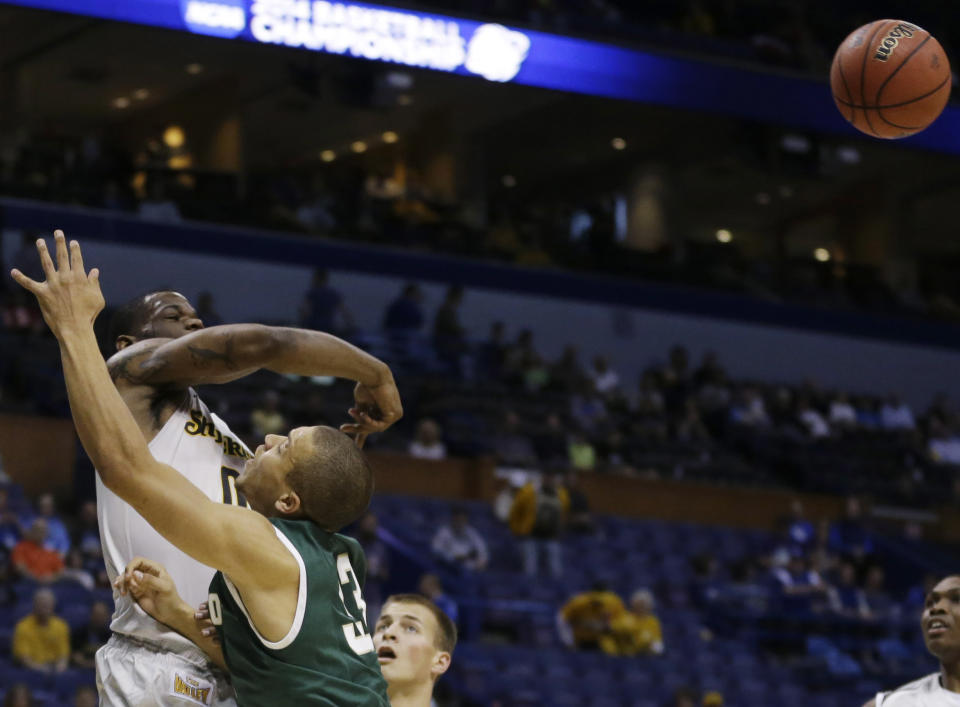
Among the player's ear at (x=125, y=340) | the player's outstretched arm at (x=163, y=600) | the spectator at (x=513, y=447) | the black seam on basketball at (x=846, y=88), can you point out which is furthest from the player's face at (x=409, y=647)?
the spectator at (x=513, y=447)

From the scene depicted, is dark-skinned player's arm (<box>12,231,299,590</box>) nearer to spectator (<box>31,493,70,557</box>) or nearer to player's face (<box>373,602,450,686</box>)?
player's face (<box>373,602,450,686</box>)

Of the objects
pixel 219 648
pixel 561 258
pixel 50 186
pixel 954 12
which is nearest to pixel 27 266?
pixel 50 186

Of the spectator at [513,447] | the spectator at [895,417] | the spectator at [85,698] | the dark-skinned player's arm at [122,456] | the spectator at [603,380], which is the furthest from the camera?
the spectator at [895,417]

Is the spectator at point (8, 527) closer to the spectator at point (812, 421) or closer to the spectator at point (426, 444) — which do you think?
the spectator at point (426, 444)

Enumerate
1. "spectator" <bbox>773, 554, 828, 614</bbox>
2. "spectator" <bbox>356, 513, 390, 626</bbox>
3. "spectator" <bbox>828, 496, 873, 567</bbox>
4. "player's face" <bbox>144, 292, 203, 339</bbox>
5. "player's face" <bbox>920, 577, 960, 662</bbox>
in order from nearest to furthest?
1. "player's face" <bbox>144, 292, 203, 339</bbox>
2. "player's face" <bbox>920, 577, 960, 662</bbox>
3. "spectator" <bbox>356, 513, 390, 626</bbox>
4. "spectator" <bbox>773, 554, 828, 614</bbox>
5. "spectator" <bbox>828, 496, 873, 567</bbox>

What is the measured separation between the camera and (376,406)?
3758 mm

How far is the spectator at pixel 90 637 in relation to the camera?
9914 mm

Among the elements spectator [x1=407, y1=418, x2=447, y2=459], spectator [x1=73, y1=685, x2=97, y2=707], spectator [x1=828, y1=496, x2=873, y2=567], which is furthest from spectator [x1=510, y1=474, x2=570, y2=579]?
spectator [x1=73, y1=685, x2=97, y2=707]

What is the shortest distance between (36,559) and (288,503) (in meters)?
8.23

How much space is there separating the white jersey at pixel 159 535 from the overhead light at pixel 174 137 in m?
17.7

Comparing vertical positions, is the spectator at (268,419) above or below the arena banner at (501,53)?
below

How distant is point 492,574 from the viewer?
13.0m

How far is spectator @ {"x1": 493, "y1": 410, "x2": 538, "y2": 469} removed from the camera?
616 inches

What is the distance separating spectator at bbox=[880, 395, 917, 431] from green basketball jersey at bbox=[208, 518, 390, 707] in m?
17.6
